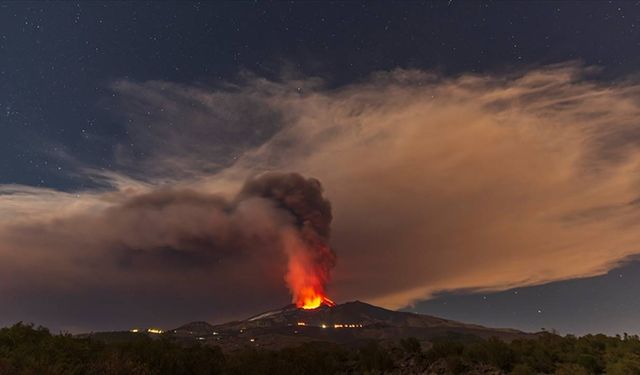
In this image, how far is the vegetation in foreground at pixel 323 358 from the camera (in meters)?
14.8

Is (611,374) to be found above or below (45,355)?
below

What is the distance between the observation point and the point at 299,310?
591 feet

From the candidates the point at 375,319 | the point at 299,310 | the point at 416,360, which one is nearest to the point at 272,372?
the point at 416,360

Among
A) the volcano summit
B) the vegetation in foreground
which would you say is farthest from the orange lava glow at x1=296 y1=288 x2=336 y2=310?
the vegetation in foreground

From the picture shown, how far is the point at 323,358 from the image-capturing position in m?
23.0

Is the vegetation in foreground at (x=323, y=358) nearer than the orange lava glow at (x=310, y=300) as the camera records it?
Yes

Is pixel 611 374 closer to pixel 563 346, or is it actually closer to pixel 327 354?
pixel 563 346

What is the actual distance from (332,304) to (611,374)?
191145 mm

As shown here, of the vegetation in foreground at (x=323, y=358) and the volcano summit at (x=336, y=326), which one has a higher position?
the volcano summit at (x=336, y=326)

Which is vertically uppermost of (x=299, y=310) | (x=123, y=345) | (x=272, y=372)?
(x=299, y=310)

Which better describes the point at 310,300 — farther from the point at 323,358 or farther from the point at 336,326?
the point at 323,358

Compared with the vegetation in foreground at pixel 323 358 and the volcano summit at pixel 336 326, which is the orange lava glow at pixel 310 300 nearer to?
the volcano summit at pixel 336 326

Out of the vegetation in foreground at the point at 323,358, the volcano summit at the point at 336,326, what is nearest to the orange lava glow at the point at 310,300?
the volcano summit at the point at 336,326

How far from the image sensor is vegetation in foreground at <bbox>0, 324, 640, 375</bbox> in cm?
1476
